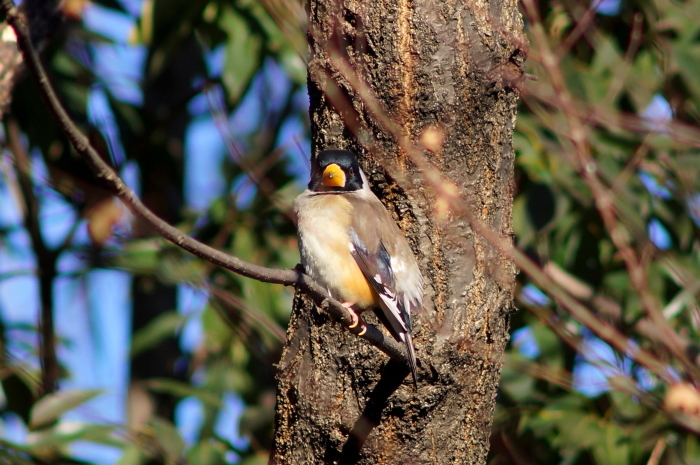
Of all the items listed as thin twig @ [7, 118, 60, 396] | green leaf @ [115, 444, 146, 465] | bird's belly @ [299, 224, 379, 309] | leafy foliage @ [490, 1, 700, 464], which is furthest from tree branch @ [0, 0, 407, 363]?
thin twig @ [7, 118, 60, 396]

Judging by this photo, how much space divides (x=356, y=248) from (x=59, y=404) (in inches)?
81.0

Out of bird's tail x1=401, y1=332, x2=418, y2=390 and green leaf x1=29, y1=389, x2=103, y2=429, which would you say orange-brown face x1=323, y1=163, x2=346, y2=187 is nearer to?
bird's tail x1=401, y1=332, x2=418, y2=390

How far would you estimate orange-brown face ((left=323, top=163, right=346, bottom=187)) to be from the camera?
3.23 meters

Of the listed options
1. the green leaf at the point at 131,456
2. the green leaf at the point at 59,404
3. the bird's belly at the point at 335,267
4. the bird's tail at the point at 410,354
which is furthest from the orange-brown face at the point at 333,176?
the green leaf at the point at 131,456

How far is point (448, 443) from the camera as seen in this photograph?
9.48 ft

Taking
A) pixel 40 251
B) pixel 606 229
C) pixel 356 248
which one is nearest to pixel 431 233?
pixel 356 248

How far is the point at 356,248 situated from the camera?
3.20m

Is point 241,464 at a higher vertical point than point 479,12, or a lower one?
lower

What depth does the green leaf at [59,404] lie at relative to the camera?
423 cm

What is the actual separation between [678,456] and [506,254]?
6.52 ft

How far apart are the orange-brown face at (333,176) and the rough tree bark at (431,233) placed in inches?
7.9

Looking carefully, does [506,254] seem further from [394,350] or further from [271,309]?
[271,309]

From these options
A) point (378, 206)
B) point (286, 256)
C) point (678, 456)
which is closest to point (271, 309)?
point (286, 256)

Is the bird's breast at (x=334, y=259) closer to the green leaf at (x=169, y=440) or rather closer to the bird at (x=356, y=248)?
the bird at (x=356, y=248)
